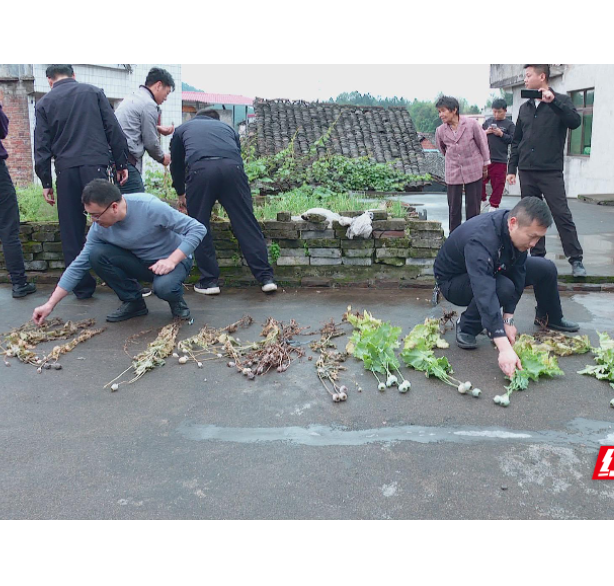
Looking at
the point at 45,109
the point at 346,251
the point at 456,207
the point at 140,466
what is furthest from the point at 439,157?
the point at 140,466

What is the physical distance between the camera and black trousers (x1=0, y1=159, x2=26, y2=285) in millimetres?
6238

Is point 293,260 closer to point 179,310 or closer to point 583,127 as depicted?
point 179,310

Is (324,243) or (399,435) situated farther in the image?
(324,243)

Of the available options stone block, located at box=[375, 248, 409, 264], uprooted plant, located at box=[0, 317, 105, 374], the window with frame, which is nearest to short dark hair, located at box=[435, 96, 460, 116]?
stone block, located at box=[375, 248, 409, 264]

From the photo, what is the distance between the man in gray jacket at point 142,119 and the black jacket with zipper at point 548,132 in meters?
3.79

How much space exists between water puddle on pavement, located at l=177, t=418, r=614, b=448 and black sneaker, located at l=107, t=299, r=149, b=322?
2.28 meters

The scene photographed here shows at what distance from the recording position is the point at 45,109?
19.7 ft

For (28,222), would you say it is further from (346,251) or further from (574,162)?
(574,162)

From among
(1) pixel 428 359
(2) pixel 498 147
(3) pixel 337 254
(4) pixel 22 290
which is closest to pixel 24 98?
(4) pixel 22 290

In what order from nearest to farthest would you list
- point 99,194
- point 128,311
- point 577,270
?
point 99,194
point 128,311
point 577,270

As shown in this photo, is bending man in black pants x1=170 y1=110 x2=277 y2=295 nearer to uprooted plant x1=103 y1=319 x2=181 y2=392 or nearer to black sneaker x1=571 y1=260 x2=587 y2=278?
uprooted plant x1=103 y1=319 x2=181 y2=392

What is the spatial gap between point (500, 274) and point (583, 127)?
14.5 m

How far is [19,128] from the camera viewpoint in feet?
57.0

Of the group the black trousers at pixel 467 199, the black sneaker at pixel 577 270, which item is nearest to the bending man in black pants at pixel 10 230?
the black trousers at pixel 467 199
